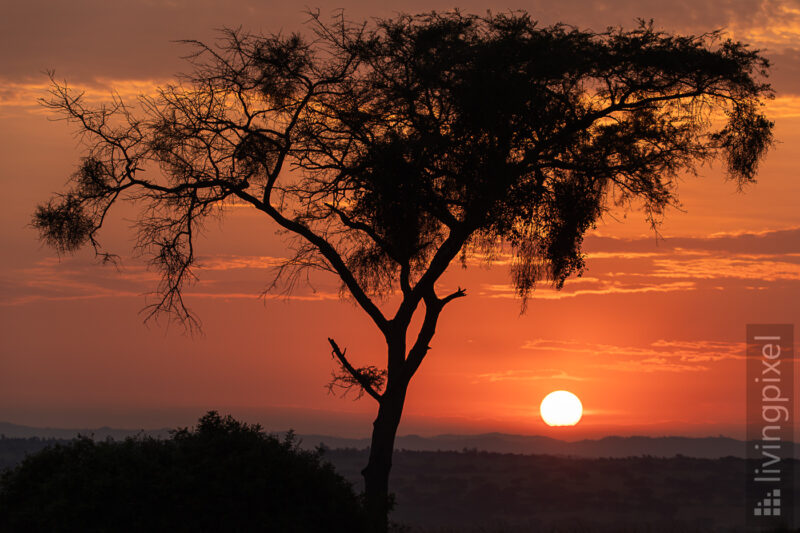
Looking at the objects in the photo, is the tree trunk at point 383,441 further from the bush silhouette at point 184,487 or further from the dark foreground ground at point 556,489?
the dark foreground ground at point 556,489

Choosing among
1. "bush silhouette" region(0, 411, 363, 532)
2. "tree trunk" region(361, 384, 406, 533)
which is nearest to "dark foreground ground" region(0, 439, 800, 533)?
"tree trunk" region(361, 384, 406, 533)

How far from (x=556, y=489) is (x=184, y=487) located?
172ft

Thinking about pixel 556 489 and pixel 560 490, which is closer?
pixel 560 490

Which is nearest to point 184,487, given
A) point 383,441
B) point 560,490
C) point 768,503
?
point 383,441

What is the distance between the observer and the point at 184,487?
12672mm

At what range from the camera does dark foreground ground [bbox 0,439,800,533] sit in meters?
53.0

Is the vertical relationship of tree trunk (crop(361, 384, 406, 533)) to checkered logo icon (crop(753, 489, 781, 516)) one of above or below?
above

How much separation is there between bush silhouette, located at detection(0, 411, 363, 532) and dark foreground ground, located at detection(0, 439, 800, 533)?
3669 centimetres

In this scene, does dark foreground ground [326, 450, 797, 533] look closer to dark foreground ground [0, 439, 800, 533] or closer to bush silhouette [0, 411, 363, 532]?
dark foreground ground [0, 439, 800, 533]

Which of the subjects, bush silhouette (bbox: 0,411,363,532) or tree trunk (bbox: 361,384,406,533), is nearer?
bush silhouette (bbox: 0,411,363,532)

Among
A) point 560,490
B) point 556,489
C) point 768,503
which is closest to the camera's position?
point 768,503

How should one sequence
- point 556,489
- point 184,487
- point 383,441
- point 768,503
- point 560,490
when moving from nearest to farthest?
point 184,487 → point 383,441 → point 768,503 → point 560,490 → point 556,489

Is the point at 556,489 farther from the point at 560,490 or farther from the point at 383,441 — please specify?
the point at 383,441

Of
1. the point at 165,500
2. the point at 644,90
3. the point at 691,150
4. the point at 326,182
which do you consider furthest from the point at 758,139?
the point at 165,500
